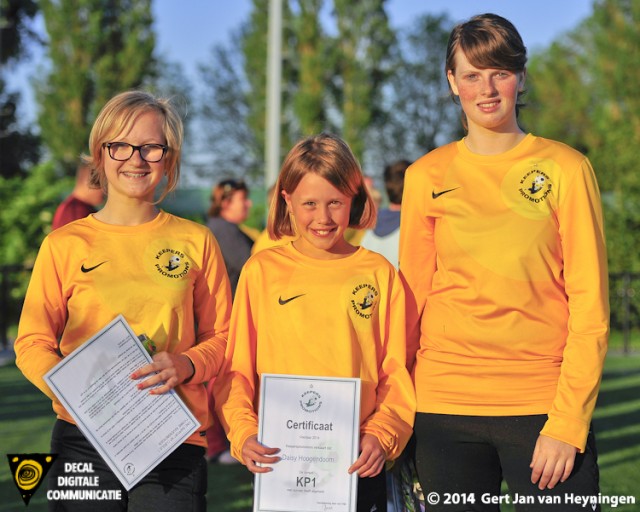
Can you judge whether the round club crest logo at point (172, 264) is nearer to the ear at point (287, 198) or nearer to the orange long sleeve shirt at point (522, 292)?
the ear at point (287, 198)

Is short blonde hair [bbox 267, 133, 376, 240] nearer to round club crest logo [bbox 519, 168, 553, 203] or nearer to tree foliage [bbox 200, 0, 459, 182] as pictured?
round club crest logo [bbox 519, 168, 553, 203]

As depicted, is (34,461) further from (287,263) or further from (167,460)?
(287,263)

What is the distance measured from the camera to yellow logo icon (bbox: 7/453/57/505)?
317cm

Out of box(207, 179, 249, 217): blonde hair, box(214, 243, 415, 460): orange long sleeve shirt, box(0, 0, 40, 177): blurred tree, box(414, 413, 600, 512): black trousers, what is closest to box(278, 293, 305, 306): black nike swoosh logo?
box(214, 243, 415, 460): orange long sleeve shirt

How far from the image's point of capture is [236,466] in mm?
7449

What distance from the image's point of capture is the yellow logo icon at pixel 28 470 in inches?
125

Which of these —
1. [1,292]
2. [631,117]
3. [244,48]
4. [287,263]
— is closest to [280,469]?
[287,263]

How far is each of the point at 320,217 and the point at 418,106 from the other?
56619 mm

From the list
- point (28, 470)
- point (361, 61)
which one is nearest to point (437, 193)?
point (28, 470)

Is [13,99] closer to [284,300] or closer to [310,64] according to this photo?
[310,64]

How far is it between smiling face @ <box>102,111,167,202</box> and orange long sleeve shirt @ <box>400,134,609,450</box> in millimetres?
915

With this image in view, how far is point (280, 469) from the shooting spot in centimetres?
279

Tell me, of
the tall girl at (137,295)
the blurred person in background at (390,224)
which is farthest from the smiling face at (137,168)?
the blurred person in background at (390,224)

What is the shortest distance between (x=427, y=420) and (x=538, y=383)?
35 centimetres
